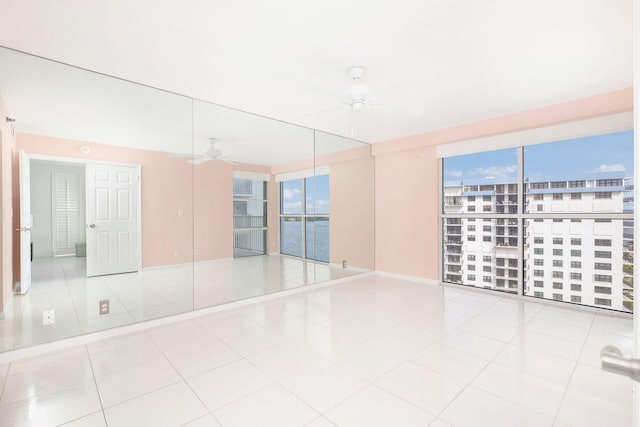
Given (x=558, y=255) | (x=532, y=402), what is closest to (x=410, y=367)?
(x=532, y=402)

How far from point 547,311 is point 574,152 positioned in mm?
2042

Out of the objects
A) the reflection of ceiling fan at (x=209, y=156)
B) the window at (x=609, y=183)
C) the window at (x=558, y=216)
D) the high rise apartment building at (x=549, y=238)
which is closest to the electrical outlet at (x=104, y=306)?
the reflection of ceiling fan at (x=209, y=156)

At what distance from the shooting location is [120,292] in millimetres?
3035

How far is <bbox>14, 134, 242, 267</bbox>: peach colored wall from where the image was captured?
127 inches

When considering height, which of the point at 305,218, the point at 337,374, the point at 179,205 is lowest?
the point at 337,374

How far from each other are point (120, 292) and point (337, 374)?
2405mm

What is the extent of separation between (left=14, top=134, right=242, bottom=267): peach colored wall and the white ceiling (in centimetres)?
81

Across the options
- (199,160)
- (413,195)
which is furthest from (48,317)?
(413,195)

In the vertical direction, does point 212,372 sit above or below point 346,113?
below

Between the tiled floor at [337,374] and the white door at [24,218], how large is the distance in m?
0.72

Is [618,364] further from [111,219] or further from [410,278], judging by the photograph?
[410,278]

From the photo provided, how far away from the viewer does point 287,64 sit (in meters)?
2.65

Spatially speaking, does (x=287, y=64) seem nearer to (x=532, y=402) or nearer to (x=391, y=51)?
(x=391, y=51)

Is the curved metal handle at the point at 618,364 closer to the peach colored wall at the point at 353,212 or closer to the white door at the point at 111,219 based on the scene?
the white door at the point at 111,219
